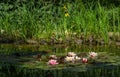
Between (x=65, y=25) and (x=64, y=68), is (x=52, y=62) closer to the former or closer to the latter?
(x=64, y=68)

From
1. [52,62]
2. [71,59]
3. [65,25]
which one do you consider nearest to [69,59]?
[71,59]

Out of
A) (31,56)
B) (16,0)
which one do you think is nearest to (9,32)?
(16,0)

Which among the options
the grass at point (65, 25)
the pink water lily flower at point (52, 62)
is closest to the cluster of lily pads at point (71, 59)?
the pink water lily flower at point (52, 62)

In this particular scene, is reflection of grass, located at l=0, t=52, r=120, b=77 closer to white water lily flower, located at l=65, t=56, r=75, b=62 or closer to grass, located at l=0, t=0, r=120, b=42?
white water lily flower, located at l=65, t=56, r=75, b=62

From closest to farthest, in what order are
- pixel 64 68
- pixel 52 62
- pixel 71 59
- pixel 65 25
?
pixel 64 68, pixel 52 62, pixel 71 59, pixel 65 25

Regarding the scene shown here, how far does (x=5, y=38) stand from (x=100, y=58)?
367 cm

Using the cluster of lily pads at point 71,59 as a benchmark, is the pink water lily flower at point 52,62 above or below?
above

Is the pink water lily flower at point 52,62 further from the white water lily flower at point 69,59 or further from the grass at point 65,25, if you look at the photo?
the grass at point 65,25

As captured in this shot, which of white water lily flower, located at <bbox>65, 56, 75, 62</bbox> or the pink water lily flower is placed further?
white water lily flower, located at <bbox>65, 56, 75, 62</bbox>

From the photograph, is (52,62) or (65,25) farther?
(65,25)

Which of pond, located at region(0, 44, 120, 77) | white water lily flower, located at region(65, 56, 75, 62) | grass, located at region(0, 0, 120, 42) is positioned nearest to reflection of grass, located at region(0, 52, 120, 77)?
pond, located at region(0, 44, 120, 77)

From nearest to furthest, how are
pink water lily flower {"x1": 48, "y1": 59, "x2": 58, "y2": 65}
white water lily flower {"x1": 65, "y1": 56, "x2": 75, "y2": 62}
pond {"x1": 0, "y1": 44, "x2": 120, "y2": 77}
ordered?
1. pond {"x1": 0, "y1": 44, "x2": 120, "y2": 77}
2. pink water lily flower {"x1": 48, "y1": 59, "x2": 58, "y2": 65}
3. white water lily flower {"x1": 65, "y1": 56, "x2": 75, "y2": 62}

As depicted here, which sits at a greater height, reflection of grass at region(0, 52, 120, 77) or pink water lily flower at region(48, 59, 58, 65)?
pink water lily flower at region(48, 59, 58, 65)

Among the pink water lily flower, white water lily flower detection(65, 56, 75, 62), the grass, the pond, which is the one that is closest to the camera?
the pond
